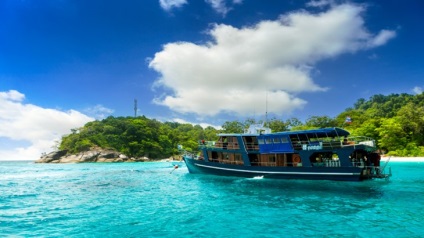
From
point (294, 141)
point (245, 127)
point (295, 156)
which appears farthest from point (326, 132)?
point (245, 127)

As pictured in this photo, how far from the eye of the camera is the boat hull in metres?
25.1

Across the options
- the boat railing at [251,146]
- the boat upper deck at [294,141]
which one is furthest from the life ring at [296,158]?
the boat railing at [251,146]

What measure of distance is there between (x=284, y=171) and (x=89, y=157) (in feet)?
271

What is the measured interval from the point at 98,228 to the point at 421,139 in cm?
7781

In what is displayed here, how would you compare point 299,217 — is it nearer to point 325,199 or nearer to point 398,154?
point 325,199

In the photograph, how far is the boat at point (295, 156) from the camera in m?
25.4

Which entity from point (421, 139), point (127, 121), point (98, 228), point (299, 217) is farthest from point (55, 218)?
point (127, 121)

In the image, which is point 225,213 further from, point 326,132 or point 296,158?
point 326,132

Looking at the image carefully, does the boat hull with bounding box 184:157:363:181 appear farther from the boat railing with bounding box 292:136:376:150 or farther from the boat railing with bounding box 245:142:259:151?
the boat railing with bounding box 245:142:259:151

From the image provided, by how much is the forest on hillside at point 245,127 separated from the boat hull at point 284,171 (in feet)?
157

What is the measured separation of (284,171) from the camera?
28234 mm

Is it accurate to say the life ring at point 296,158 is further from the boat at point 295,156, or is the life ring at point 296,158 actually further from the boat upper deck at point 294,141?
the boat upper deck at point 294,141

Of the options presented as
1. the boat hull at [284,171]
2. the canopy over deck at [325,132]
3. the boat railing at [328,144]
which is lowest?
the boat hull at [284,171]

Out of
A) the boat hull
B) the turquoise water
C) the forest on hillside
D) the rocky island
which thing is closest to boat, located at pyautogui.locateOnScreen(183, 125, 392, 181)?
the boat hull
